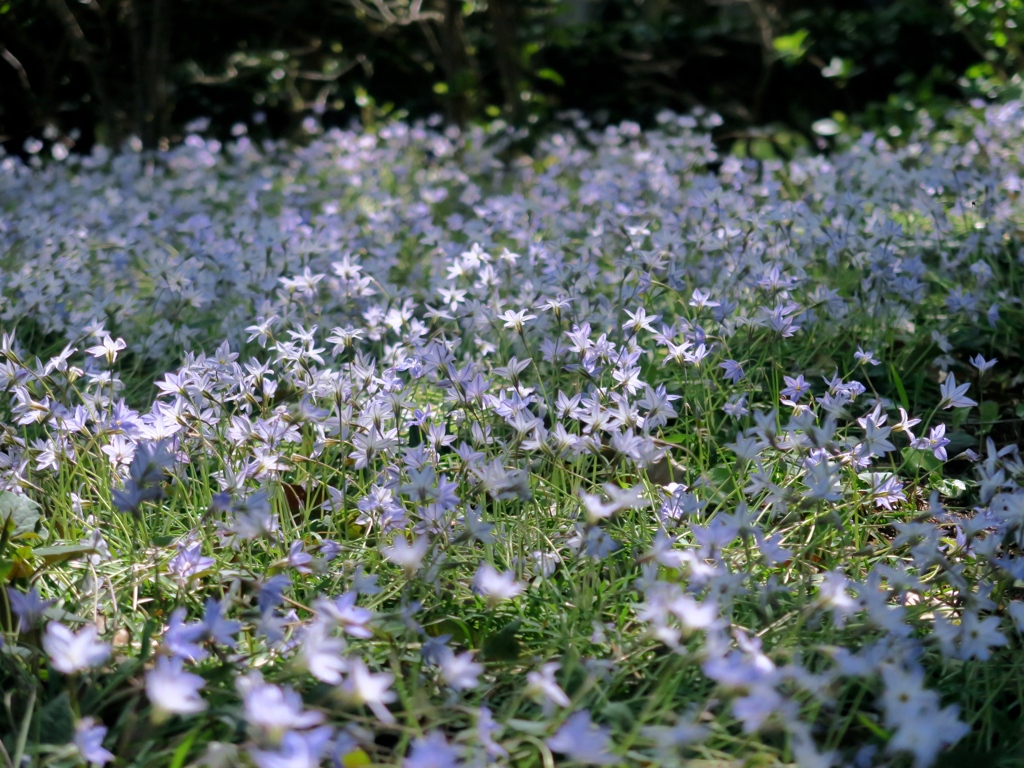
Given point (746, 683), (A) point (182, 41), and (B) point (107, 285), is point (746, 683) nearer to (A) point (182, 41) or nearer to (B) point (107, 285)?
(B) point (107, 285)

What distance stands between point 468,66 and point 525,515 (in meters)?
5.54

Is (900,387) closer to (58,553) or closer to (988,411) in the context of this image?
(988,411)

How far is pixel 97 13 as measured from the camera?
657 centimetres

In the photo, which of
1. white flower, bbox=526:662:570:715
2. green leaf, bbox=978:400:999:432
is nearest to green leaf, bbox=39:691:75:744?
white flower, bbox=526:662:570:715

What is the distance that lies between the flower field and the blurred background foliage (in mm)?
3366

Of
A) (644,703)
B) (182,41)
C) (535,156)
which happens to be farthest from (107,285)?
(182,41)

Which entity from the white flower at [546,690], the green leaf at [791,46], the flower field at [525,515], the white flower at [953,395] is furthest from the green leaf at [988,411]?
the green leaf at [791,46]

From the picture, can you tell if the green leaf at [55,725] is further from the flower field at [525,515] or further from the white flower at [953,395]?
the white flower at [953,395]

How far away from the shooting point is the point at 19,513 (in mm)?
1679

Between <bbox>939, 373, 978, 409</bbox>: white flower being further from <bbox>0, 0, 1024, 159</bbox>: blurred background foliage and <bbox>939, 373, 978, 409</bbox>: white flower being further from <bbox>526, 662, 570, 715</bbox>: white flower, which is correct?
<bbox>0, 0, 1024, 159</bbox>: blurred background foliage

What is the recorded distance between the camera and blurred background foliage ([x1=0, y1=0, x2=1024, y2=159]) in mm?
6285

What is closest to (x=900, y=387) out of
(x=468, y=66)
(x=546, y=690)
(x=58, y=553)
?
(x=546, y=690)

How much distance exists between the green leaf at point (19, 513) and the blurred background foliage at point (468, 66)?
16.2 ft

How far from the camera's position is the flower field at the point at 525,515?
1.17 metres
